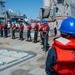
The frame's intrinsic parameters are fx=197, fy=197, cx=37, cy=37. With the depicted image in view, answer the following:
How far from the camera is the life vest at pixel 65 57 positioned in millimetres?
2428

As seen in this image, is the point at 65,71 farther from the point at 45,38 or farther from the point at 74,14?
the point at 74,14

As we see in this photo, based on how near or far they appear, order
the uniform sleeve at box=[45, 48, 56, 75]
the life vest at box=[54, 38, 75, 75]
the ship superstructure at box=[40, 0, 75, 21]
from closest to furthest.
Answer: the life vest at box=[54, 38, 75, 75]
the uniform sleeve at box=[45, 48, 56, 75]
the ship superstructure at box=[40, 0, 75, 21]

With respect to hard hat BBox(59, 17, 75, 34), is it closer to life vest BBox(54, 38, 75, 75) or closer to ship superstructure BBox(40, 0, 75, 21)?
life vest BBox(54, 38, 75, 75)

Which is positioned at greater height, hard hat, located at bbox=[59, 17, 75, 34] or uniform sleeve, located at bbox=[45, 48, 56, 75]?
hard hat, located at bbox=[59, 17, 75, 34]

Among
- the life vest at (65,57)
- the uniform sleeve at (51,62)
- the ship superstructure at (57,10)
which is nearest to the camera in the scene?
the life vest at (65,57)

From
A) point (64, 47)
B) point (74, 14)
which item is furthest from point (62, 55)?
point (74, 14)

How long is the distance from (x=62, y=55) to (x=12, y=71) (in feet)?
A: 21.0

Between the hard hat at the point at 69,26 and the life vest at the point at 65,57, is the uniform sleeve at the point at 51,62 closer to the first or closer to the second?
the life vest at the point at 65,57

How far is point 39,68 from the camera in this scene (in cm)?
895

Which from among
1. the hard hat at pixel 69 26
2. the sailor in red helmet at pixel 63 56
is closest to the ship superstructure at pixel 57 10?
the hard hat at pixel 69 26

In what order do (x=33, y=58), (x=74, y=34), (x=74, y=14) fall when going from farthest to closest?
(x=74, y=14) < (x=33, y=58) < (x=74, y=34)

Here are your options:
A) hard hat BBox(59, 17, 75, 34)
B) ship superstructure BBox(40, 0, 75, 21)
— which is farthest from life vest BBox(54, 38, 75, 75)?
ship superstructure BBox(40, 0, 75, 21)

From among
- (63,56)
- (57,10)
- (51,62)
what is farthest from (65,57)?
(57,10)

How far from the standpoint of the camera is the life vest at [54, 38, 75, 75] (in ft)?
7.97
